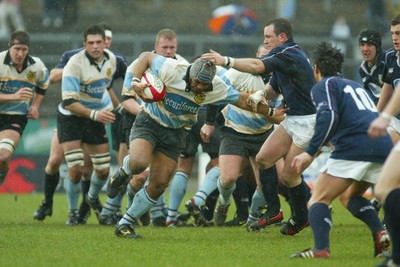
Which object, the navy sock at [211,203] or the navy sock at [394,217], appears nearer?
the navy sock at [394,217]

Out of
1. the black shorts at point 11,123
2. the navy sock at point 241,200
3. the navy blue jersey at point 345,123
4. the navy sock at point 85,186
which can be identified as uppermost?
the navy blue jersey at point 345,123

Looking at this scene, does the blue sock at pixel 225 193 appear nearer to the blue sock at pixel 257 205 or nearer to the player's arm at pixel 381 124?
the blue sock at pixel 257 205

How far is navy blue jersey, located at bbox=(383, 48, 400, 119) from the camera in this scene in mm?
10578

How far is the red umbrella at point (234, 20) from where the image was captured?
1967cm

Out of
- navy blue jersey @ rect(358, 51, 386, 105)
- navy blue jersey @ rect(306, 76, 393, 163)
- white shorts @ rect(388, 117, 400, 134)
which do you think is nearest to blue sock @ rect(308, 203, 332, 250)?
navy blue jersey @ rect(306, 76, 393, 163)

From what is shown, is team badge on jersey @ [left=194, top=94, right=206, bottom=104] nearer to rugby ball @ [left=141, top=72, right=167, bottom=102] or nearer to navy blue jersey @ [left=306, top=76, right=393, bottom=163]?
rugby ball @ [left=141, top=72, right=167, bottom=102]

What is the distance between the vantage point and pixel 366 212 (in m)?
8.08

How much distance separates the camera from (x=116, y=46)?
64.1 feet

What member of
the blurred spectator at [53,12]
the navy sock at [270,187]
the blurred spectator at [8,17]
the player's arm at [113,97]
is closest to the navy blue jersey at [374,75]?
the navy sock at [270,187]

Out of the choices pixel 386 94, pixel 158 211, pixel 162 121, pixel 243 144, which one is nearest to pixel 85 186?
pixel 158 211

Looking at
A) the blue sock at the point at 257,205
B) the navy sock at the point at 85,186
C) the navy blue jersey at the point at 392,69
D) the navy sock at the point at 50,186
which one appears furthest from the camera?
the navy sock at the point at 85,186

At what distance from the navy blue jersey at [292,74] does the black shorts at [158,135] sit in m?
1.23

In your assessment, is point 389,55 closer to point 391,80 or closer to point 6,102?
point 391,80

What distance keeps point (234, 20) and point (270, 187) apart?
9.65 m
